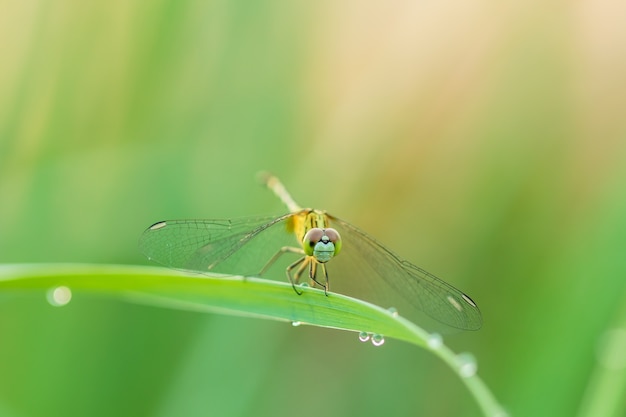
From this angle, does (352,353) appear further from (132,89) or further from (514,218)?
(132,89)

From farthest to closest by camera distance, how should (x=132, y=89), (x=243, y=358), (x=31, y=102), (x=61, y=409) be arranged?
(x=132, y=89), (x=31, y=102), (x=243, y=358), (x=61, y=409)

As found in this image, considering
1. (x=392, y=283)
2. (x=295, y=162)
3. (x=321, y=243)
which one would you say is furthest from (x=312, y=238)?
(x=295, y=162)

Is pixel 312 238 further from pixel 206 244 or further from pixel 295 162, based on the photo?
pixel 295 162

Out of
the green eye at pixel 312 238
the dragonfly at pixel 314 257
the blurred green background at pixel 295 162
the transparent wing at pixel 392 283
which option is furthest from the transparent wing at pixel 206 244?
the blurred green background at pixel 295 162

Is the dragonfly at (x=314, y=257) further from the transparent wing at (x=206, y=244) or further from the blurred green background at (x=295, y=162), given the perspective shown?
the blurred green background at (x=295, y=162)

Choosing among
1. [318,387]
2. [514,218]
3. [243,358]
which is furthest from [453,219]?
[243,358]

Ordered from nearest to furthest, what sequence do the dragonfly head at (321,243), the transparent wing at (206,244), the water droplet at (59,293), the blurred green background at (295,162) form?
the water droplet at (59,293) → the transparent wing at (206,244) → the dragonfly head at (321,243) → the blurred green background at (295,162)

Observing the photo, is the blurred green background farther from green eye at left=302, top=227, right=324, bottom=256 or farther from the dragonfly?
green eye at left=302, top=227, right=324, bottom=256

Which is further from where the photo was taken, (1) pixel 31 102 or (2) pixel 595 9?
(2) pixel 595 9
